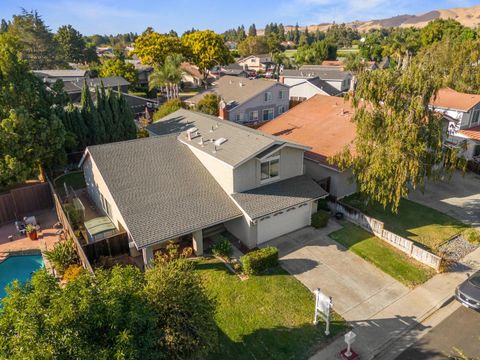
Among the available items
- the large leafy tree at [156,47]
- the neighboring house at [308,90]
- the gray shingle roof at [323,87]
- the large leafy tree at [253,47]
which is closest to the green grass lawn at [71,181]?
the neighboring house at [308,90]

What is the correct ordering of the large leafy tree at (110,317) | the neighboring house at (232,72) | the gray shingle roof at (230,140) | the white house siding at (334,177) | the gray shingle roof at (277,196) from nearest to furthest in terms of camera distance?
the large leafy tree at (110,317) → the gray shingle roof at (277,196) → the gray shingle roof at (230,140) → the white house siding at (334,177) → the neighboring house at (232,72)

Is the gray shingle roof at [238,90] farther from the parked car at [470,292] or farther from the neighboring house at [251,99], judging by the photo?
the parked car at [470,292]

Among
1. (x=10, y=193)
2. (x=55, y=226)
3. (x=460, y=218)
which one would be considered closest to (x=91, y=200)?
(x=55, y=226)

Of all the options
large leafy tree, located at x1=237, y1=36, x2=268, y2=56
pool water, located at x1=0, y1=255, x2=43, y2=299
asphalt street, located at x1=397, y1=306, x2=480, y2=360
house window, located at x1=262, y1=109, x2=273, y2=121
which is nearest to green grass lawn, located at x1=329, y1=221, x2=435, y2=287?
asphalt street, located at x1=397, y1=306, x2=480, y2=360

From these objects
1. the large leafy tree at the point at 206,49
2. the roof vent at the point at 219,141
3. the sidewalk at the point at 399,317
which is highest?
the large leafy tree at the point at 206,49

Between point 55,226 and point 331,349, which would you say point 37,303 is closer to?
point 331,349

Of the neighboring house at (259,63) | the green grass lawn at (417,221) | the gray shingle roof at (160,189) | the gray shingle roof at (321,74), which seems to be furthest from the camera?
the neighboring house at (259,63)

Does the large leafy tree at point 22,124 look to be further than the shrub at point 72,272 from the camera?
Yes

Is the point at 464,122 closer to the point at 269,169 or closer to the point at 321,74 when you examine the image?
the point at 269,169
